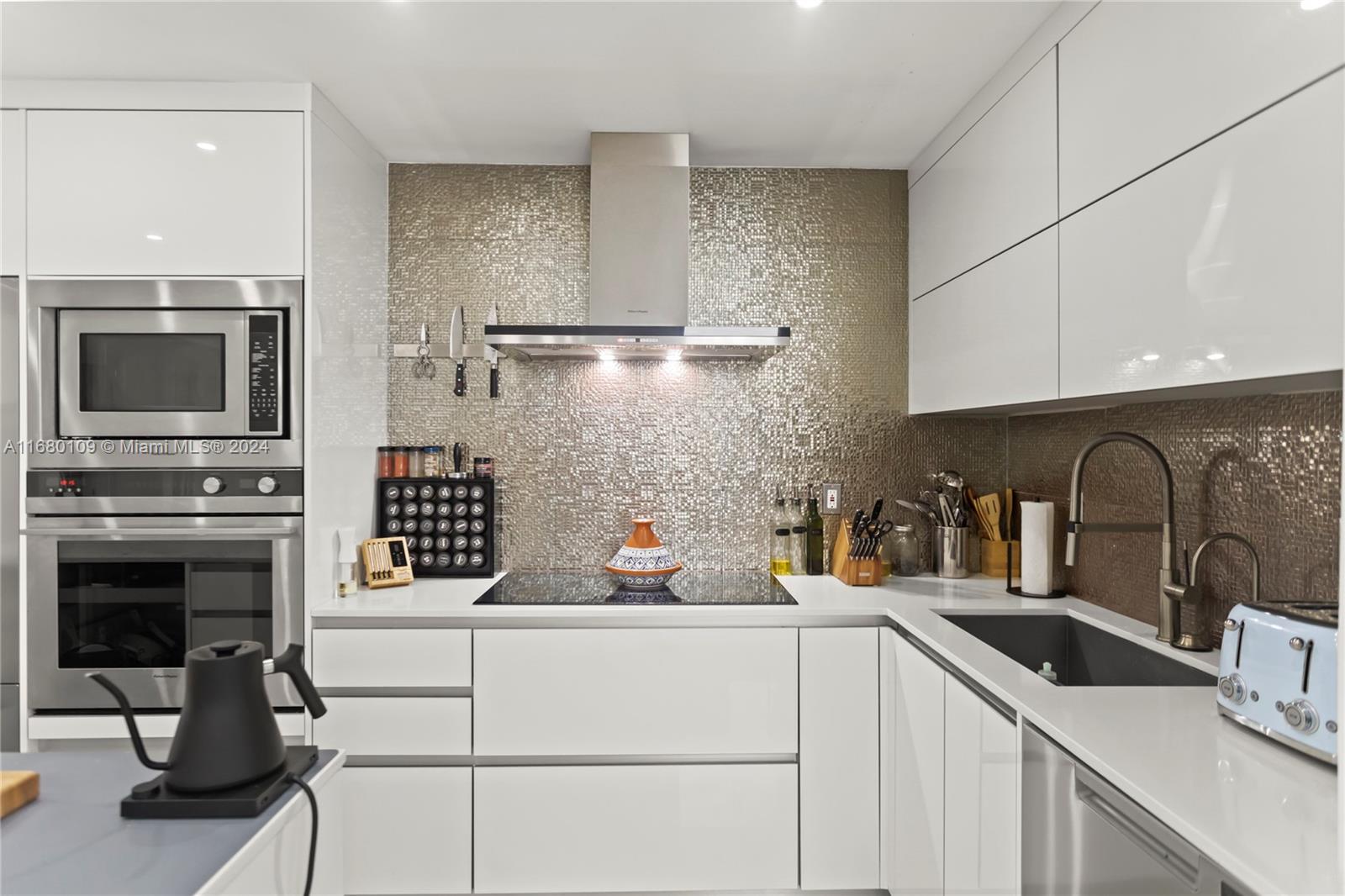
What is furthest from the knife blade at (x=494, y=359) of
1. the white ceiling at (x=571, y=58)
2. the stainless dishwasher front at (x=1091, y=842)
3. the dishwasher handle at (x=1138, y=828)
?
the dishwasher handle at (x=1138, y=828)

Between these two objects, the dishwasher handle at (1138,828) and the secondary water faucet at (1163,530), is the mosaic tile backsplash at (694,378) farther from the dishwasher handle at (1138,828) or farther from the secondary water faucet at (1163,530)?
the dishwasher handle at (1138,828)

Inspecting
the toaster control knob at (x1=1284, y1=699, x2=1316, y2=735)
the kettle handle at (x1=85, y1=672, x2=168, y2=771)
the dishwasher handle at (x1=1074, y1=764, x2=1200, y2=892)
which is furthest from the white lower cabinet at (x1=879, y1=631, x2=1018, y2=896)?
the kettle handle at (x1=85, y1=672, x2=168, y2=771)

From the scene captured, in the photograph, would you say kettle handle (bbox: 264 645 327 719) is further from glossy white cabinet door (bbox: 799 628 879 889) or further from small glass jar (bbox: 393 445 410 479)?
small glass jar (bbox: 393 445 410 479)

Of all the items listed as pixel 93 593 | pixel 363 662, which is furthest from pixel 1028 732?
pixel 93 593

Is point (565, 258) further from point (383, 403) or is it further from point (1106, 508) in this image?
point (1106, 508)

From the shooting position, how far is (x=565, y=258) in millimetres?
2922

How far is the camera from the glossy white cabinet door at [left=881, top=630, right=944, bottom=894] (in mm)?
1867

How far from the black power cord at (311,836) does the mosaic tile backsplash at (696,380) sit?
1816 millimetres

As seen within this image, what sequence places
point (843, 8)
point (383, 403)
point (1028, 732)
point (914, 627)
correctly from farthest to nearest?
point (383, 403), point (914, 627), point (843, 8), point (1028, 732)

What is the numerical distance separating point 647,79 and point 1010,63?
101 centimetres

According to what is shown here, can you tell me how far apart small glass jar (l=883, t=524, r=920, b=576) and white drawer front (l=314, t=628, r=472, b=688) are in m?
1.52

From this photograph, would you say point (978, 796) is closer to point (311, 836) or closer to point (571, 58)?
point (311, 836)

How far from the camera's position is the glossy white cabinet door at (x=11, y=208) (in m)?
2.19

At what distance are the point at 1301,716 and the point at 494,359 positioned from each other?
2466mm
